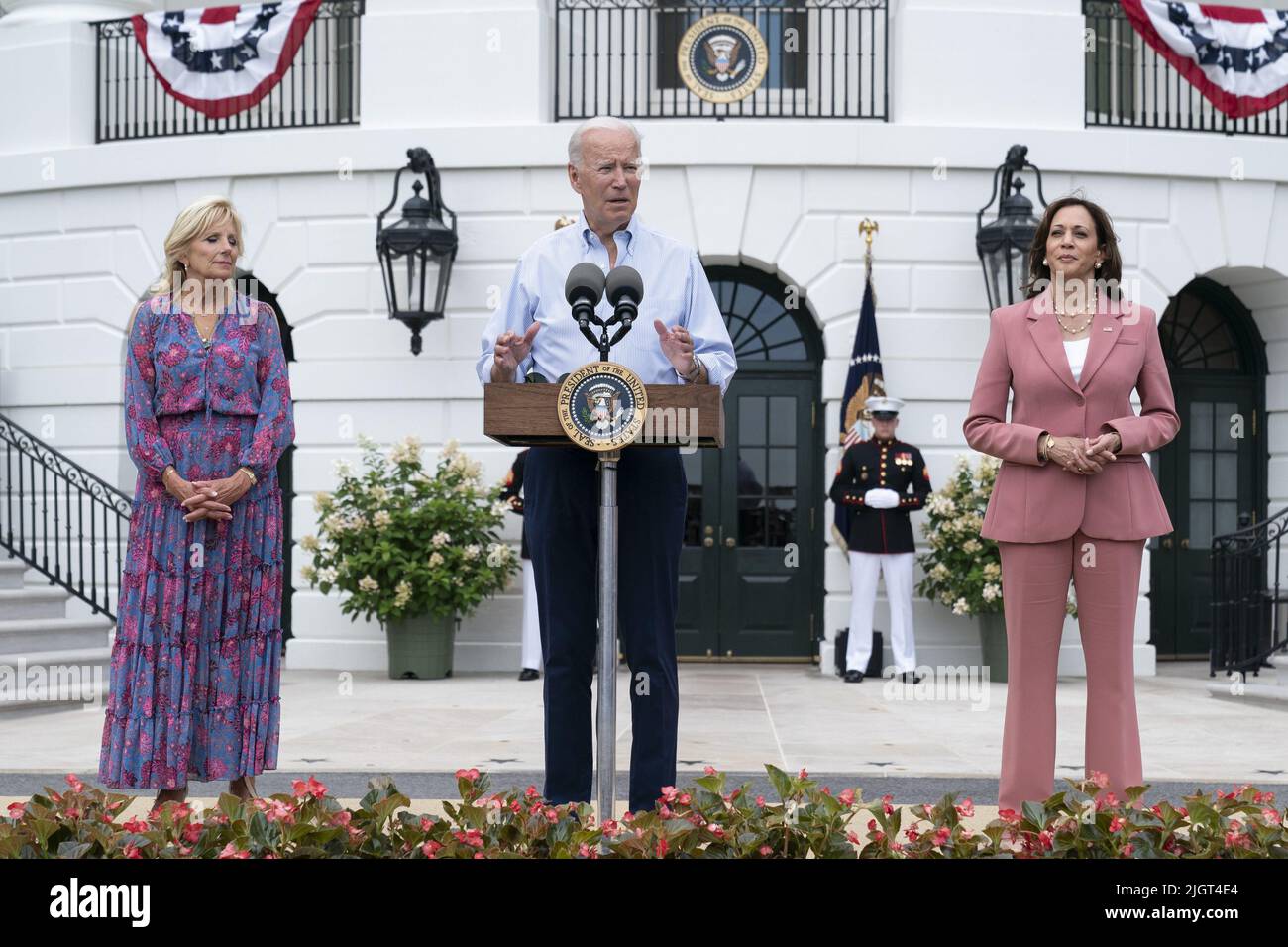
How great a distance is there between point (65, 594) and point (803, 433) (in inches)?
246

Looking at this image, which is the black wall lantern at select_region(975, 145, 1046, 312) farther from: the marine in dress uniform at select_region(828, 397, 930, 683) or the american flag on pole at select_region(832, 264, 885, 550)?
the marine in dress uniform at select_region(828, 397, 930, 683)

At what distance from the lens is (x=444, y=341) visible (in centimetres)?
1227

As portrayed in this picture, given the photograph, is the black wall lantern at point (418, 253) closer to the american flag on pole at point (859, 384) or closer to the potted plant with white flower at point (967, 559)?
the american flag on pole at point (859, 384)

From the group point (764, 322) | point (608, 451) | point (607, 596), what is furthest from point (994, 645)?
point (608, 451)

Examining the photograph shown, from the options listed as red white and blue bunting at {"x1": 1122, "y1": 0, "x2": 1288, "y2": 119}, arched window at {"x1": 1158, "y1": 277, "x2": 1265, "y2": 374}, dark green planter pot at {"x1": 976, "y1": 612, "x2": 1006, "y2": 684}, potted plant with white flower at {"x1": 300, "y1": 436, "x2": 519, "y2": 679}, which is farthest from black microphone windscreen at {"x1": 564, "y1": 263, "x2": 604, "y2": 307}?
arched window at {"x1": 1158, "y1": 277, "x2": 1265, "y2": 374}

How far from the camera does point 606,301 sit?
407cm

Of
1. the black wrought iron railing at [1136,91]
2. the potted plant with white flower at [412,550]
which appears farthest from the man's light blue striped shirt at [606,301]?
the black wrought iron railing at [1136,91]

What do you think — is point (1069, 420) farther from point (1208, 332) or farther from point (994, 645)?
point (1208, 332)

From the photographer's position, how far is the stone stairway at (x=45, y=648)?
9.31 meters

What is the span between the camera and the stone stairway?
9.31m

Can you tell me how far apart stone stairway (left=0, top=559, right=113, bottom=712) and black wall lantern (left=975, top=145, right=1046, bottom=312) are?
7509mm

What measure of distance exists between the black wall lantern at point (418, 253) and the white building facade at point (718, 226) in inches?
11.5

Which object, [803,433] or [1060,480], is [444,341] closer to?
[803,433]

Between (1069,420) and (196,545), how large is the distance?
293 centimetres
